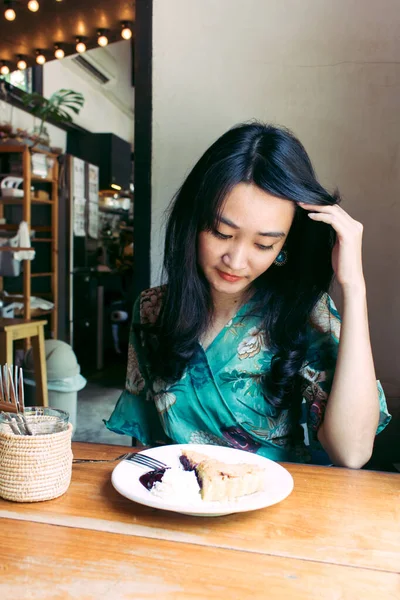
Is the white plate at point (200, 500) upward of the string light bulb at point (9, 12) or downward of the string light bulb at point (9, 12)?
downward

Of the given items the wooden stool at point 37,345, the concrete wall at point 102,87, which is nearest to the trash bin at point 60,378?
the wooden stool at point 37,345

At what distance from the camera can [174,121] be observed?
204 cm

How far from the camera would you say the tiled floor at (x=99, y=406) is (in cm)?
382

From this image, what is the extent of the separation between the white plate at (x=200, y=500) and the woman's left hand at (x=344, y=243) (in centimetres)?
43

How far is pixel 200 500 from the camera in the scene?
0.84 meters

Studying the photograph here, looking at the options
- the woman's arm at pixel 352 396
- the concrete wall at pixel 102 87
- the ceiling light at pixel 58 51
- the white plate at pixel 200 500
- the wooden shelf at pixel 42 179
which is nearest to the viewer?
the white plate at pixel 200 500

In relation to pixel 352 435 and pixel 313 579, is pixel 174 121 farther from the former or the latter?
pixel 313 579

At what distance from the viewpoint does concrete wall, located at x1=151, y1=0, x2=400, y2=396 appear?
1911mm

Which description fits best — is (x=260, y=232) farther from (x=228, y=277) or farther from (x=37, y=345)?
(x=37, y=345)

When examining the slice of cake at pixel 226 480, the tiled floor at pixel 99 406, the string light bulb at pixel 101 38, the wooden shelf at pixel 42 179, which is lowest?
the tiled floor at pixel 99 406

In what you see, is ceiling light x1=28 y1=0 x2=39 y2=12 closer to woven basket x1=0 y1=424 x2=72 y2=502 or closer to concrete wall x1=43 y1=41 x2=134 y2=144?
concrete wall x1=43 y1=41 x2=134 y2=144

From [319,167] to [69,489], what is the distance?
1.43m

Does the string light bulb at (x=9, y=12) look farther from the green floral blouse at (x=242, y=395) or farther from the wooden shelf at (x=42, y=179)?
the green floral blouse at (x=242, y=395)

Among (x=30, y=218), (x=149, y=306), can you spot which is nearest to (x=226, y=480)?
(x=149, y=306)
